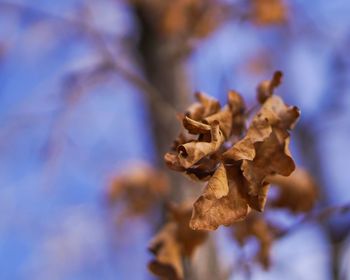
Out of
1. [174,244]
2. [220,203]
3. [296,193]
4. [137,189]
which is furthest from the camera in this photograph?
[137,189]

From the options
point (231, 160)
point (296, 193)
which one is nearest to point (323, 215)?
point (296, 193)

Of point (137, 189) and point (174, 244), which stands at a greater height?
point (137, 189)

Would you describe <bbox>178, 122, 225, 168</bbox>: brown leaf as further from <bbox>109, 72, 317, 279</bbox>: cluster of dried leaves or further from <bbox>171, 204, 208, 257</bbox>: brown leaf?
<bbox>171, 204, 208, 257</bbox>: brown leaf

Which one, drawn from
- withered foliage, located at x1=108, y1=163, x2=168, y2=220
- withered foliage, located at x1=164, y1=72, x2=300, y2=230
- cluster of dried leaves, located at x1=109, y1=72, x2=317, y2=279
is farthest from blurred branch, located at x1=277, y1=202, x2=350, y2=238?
withered foliage, located at x1=108, y1=163, x2=168, y2=220

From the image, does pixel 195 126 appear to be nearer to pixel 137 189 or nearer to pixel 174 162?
pixel 174 162

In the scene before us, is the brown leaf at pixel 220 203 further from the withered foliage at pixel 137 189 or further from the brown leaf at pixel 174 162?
the withered foliage at pixel 137 189

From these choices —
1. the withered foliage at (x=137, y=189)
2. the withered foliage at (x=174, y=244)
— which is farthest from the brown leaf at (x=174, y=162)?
Answer: the withered foliage at (x=137, y=189)
